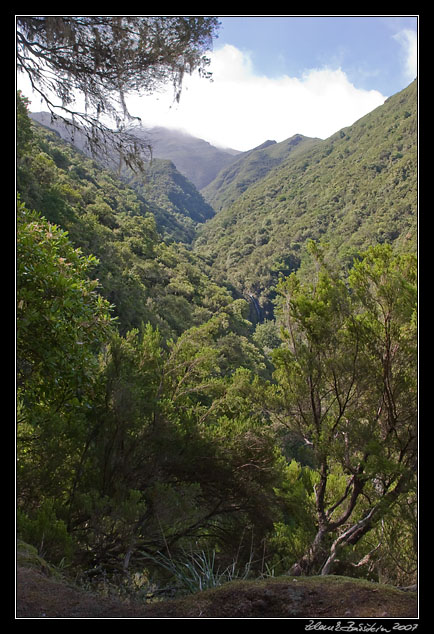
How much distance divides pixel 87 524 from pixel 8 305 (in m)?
2.65

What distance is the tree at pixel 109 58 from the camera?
393cm

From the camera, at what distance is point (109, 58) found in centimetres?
424

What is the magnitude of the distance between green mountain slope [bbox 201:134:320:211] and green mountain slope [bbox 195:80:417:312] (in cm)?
2513

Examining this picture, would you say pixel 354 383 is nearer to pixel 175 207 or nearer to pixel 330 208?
pixel 330 208

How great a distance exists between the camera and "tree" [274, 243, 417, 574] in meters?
4.57

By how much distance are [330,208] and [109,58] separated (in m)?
73.7

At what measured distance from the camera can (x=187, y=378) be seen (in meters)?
5.59

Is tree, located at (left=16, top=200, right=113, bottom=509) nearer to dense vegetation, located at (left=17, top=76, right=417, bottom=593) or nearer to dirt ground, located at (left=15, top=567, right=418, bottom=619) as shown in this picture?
dense vegetation, located at (left=17, top=76, right=417, bottom=593)

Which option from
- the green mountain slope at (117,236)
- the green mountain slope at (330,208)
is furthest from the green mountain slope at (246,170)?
the green mountain slope at (117,236)

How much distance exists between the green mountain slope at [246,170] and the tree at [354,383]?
11787 cm

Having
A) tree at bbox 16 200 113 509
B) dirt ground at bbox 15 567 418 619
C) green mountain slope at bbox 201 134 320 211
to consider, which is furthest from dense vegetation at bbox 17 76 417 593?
green mountain slope at bbox 201 134 320 211

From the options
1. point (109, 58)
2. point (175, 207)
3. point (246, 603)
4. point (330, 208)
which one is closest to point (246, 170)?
point (175, 207)

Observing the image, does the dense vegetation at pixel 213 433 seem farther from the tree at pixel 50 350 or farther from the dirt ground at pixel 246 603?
the dirt ground at pixel 246 603

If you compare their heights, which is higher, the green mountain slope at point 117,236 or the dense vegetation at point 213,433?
the green mountain slope at point 117,236
